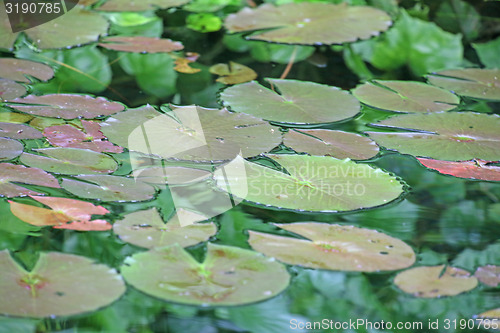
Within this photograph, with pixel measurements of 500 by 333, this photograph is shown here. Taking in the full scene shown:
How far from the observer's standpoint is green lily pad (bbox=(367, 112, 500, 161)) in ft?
4.64

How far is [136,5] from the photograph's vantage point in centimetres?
228

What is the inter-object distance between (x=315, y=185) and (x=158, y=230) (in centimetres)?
34

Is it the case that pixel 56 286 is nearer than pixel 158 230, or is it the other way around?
pixel 56 286

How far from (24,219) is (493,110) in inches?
47.5

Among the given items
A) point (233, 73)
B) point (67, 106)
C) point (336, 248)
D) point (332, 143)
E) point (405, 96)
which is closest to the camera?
point (336, 248)

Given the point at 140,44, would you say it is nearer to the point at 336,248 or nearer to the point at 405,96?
the point at 405,96

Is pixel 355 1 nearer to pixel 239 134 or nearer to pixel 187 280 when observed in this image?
pixel 239 134

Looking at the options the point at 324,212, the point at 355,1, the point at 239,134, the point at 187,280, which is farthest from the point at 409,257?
the point at 355,1

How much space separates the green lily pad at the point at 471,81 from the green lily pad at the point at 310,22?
363mm

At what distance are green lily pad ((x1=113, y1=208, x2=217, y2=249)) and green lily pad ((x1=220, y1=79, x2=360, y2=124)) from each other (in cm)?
47

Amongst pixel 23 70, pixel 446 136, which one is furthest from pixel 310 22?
pixel 23 70

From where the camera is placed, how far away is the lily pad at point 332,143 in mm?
1380

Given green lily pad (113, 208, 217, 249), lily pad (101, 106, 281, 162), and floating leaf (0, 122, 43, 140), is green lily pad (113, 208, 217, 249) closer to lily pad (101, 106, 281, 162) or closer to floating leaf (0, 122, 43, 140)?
lily pad (101, 106, 281, 162)

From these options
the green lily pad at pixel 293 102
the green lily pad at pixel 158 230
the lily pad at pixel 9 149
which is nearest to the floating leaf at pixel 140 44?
the green lily pad at pixel 293 102
